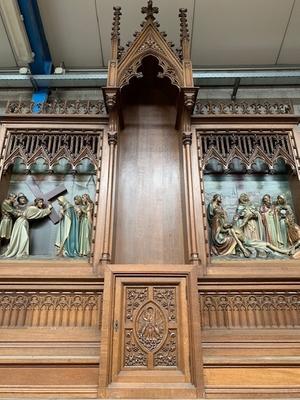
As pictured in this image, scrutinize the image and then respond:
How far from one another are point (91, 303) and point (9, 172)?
5.69 ft

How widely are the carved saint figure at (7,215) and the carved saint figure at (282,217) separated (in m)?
2.52

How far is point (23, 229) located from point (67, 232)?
1.38 ft

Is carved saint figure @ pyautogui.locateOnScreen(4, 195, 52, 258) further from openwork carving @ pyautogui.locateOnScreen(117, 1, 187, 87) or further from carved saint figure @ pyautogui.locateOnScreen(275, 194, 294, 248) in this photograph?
carved saint figure @ pyautogui.locateOnScreen(275, 194, 294, 248)

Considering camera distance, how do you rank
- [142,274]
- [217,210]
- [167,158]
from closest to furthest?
[142,274]
[217,210]
[167,158]

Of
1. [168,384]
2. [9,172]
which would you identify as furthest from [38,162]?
[168,384]

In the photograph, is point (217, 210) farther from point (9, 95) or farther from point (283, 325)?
point (9, 95)

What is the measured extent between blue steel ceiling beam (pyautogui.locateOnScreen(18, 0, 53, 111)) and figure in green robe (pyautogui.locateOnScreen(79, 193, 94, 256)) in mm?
1897

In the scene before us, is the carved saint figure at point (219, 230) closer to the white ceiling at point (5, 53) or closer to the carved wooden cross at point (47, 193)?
the carved wooden cross at point (47, 193)

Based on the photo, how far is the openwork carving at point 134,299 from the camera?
2.50 m

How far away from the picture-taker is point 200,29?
514 cm

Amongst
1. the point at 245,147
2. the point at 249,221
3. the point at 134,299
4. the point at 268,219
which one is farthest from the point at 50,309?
the point at 245,147

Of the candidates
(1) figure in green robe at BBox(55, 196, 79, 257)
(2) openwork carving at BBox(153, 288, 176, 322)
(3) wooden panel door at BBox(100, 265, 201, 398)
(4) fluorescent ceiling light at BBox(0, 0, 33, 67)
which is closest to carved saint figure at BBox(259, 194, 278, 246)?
→ (3) wooden panel door at BBox(100, 265, 201, 398)

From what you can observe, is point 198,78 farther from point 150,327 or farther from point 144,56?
point 150,327

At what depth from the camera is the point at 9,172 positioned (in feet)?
12.2
